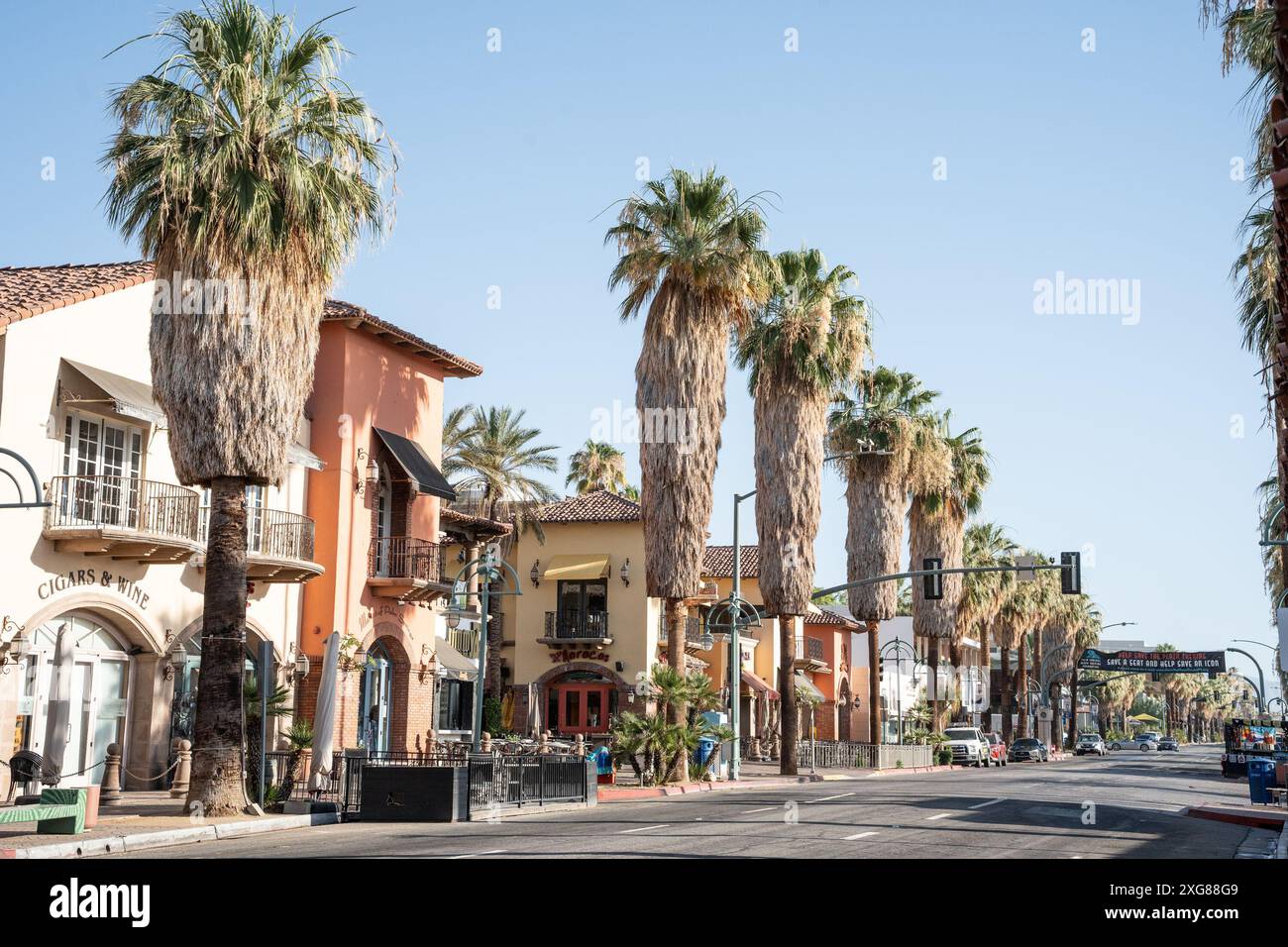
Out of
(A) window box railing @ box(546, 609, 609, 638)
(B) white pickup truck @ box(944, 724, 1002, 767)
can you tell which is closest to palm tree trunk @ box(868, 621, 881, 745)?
(A) window box railing @ box(546, 609, 609, 638)

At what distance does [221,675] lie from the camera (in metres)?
22.0

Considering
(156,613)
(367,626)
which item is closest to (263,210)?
(156,613)

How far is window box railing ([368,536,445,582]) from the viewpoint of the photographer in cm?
3388

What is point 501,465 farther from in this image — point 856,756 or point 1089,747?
point 1089,747

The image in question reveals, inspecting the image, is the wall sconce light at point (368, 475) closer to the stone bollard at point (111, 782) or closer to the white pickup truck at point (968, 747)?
the stone bollard at point (111, 782)

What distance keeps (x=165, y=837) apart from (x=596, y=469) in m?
53.0

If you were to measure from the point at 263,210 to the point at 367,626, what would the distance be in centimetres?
1352

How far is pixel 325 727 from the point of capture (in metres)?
24.4

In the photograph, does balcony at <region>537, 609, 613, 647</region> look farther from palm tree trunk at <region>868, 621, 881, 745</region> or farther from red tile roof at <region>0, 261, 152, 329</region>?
red tile roof at <region>0, 261, 152, 329</region>

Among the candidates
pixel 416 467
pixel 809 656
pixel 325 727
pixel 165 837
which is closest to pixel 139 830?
pixel 165 837

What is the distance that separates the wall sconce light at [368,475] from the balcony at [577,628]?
18.8 m

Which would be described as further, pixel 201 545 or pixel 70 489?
pixel 201 545
